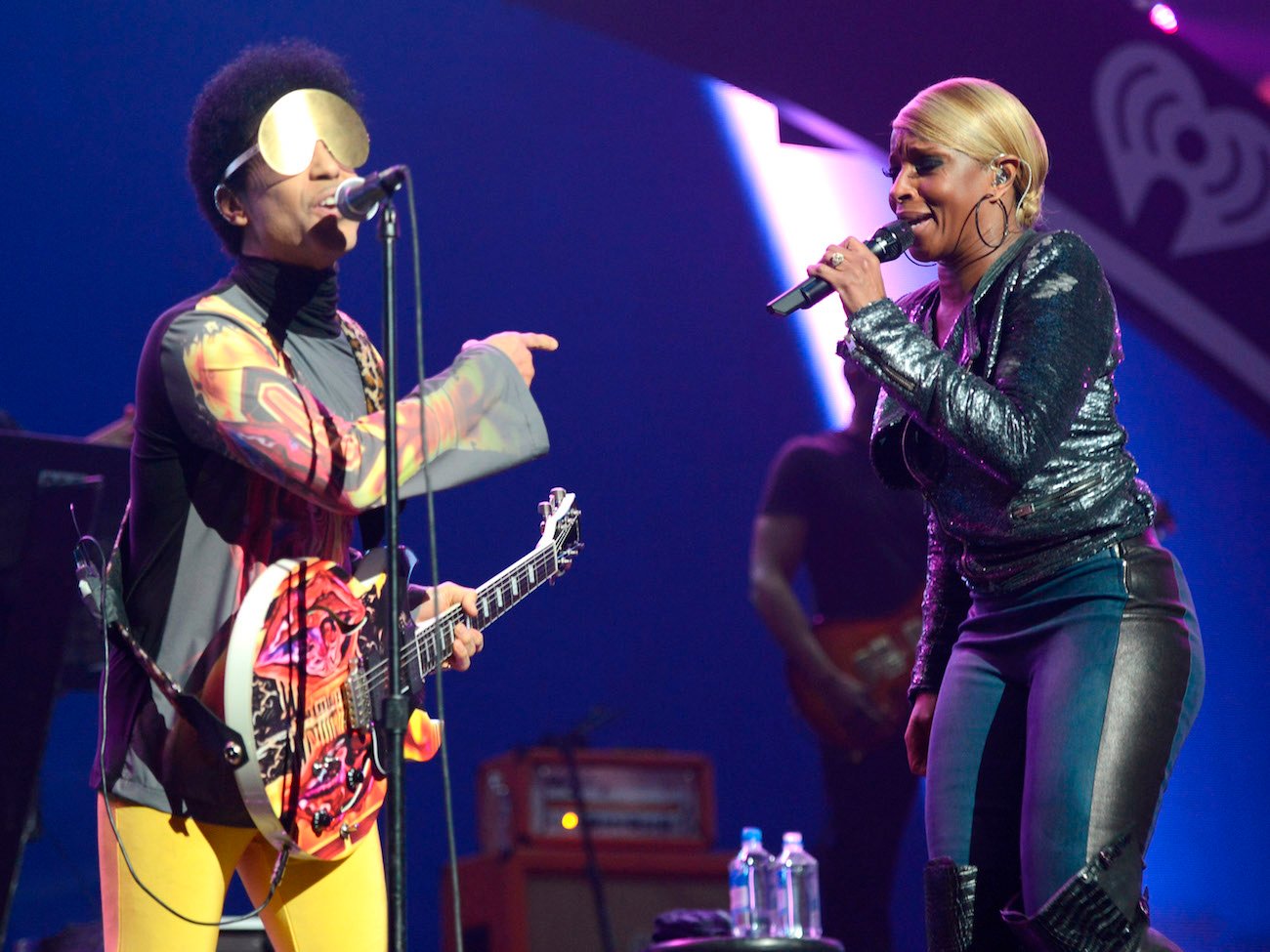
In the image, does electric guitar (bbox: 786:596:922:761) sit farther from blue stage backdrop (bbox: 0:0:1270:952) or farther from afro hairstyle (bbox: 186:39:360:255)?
afro hairstyle (bbox: 186:39:360:255)

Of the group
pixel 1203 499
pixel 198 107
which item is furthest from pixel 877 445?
pixel 1203 499

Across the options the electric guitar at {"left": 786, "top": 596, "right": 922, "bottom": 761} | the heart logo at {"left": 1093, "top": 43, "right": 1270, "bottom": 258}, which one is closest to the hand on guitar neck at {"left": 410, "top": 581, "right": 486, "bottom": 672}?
the electric guitar at {"left": 786, "top": 596, "right": 922, "bottom": 761}

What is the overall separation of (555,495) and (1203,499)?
167 inches

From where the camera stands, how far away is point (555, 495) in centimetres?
296

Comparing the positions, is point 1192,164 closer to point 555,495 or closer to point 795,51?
point 795,51

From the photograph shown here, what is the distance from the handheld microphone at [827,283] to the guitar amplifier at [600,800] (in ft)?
10.1

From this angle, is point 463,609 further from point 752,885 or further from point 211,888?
point 752,885

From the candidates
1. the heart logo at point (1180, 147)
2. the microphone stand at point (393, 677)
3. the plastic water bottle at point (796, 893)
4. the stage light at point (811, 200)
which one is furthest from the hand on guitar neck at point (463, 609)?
the heart logo at point (1180, 147)

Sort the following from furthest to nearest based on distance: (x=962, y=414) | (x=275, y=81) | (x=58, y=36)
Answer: (x=58, y=36)
(x=275, y=81)
(x=962, y=414)

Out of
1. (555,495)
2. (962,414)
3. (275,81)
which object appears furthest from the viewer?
(555,495)

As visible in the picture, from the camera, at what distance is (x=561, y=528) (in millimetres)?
2873

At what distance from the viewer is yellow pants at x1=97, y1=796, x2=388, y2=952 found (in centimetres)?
217

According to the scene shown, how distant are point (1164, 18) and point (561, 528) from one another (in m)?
4.54

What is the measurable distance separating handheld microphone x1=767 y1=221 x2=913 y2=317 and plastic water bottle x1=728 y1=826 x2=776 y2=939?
3133mm
